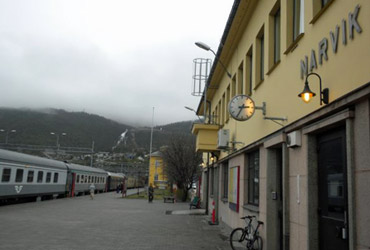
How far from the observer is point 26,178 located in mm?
25953

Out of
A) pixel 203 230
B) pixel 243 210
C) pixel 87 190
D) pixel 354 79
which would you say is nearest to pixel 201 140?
pixel 203 230

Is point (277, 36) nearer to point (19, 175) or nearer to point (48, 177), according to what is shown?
point (19, 175)

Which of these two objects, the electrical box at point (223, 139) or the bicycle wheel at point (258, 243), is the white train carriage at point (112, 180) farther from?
the bicycle wheel at point (258, 243)

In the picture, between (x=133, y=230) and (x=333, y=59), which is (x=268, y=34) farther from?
(x=133, y=230)

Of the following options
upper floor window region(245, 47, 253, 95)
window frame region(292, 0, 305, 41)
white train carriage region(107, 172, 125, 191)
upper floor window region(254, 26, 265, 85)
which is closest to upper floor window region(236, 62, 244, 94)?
upper floor window region(245, 47, 253, 95)

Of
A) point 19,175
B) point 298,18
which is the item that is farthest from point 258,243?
point 19,175

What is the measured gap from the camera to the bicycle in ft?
31.3

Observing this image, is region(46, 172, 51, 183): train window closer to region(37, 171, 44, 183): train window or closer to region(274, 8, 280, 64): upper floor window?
region(37, 171, 44, 183): train window

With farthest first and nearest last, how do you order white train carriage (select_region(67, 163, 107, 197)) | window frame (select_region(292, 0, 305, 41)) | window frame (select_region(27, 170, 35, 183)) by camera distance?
white train carriage (select_region(67, 163, 107, 197))
window frame (select_region(27, 170, 35, 183))
window frame (select_region(292, 0, 305, 41))

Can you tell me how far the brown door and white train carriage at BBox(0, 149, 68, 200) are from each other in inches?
791

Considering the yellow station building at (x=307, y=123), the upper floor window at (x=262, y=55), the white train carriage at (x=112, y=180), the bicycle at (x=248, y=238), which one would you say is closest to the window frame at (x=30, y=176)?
the yellow station building at (x=307, y=123)

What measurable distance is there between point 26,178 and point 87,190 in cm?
1957

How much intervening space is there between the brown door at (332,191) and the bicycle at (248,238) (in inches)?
124

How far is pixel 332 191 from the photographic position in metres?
6.16
